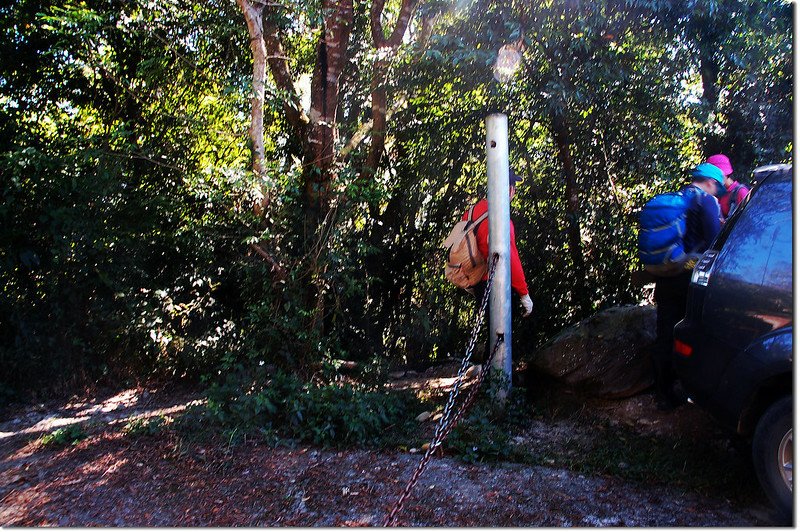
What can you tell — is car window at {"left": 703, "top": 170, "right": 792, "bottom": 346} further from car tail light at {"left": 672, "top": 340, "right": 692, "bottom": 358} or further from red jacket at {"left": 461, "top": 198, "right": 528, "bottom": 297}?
red jacket at {"left": 461, "top": 198, "right": 528, "bottom": 297}

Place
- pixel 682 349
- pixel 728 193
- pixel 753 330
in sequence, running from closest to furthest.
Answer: pixel 753 330 → pixel 682 349 → pixel 728 193

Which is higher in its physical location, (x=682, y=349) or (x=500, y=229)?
(x=500, y=229)

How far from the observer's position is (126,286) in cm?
659

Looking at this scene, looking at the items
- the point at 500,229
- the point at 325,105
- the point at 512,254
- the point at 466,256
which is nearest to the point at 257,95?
the point at 325,105

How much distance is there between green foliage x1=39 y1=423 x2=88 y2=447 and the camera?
496cm

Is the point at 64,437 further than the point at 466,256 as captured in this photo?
No

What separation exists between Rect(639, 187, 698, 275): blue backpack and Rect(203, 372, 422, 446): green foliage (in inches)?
88.1

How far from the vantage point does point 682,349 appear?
4.34 m

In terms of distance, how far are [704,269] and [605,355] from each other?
1.72 m

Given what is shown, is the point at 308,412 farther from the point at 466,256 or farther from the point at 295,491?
the point at 466,256

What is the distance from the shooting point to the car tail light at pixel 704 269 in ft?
13.4

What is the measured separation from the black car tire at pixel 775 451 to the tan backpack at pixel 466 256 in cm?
258

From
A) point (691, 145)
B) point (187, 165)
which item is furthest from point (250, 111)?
point (691, 145)

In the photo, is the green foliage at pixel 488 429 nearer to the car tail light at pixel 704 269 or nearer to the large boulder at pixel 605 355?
the large boulder at pixel 605 355
